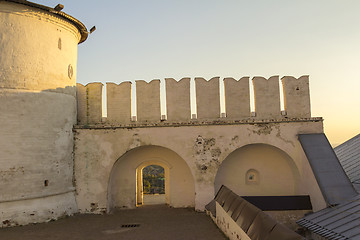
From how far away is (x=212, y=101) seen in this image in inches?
553

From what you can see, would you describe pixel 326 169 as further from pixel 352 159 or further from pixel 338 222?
pixel 338 222

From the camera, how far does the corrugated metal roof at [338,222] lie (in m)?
7.58

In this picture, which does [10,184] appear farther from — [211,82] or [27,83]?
[211,82]

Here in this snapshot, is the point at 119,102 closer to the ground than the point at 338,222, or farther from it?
farther from it

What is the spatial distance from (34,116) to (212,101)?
25.1ft

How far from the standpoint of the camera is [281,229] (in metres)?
5.31

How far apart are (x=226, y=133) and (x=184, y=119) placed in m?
2.03

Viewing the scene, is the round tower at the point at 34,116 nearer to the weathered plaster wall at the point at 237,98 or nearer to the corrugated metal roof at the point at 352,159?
the weathered plaster wall at the point at 237,98

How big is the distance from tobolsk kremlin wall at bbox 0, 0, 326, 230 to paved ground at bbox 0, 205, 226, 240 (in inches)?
28.6

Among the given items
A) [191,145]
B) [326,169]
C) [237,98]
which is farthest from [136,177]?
[326,169]

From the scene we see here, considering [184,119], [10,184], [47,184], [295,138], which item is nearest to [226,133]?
[184,119]

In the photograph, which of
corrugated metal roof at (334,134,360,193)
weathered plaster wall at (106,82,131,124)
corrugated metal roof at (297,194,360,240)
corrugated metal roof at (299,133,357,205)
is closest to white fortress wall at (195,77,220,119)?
weathered plaster wall at (106,82,131,124)

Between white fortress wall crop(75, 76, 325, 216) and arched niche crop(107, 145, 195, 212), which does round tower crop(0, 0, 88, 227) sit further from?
arched niche crop(107, 145, 195, 212)

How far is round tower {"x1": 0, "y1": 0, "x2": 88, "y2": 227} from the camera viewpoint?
37.9ft
